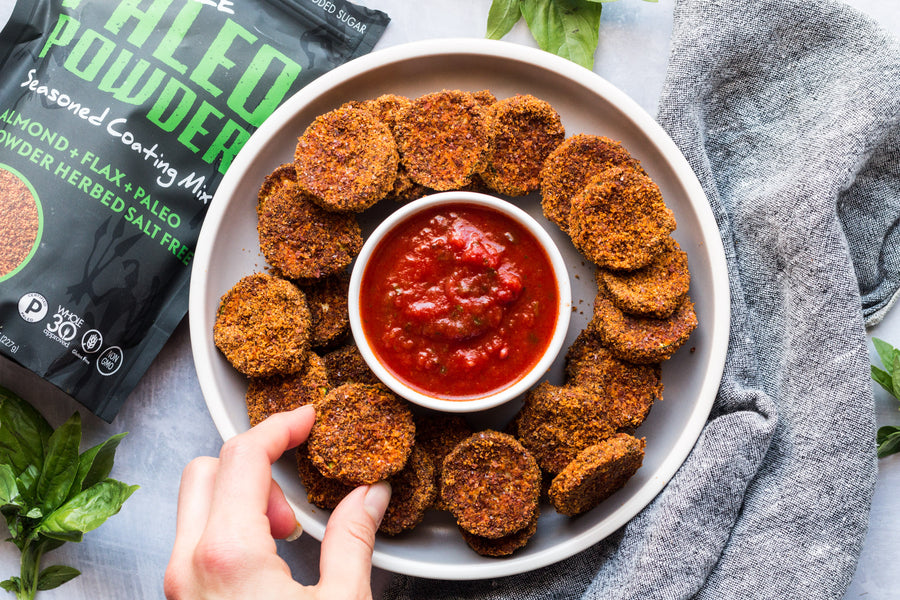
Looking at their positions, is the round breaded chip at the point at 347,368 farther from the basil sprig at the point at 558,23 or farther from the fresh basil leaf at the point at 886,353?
the fresh basil leaf at the point at 886,353

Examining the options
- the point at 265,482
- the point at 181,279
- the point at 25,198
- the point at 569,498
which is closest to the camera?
the point at 265,482

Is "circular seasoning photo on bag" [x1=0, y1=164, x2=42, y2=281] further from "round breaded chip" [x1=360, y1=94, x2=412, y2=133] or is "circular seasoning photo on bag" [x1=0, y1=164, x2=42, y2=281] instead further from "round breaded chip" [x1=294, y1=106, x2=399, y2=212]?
"round breaded chip" [x1=360, y1=94, x2=412, y2=133]

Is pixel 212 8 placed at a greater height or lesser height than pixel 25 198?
greater

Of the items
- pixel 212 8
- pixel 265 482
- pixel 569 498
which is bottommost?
pixel 265 482

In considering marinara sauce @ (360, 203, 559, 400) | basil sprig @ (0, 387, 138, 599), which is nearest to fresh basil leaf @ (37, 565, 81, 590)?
basil sprig @ (0, 387, 138, 599)

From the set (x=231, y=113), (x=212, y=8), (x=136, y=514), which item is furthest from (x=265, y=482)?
(x=212, y=8)

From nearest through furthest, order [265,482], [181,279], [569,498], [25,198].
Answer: [265,482], [569,498], [25,198], [181,279]

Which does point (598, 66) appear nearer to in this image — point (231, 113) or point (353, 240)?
point (353, 240)

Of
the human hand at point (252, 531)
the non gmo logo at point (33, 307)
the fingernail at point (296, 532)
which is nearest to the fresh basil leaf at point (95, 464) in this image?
the non gmo logo at point (33, 307)
